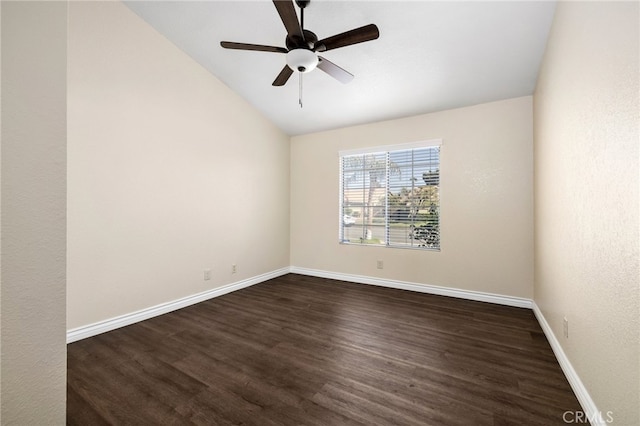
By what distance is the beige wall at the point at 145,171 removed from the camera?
2.44m

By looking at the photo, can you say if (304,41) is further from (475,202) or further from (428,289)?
(428,289)

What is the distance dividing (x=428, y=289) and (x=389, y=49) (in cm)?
304

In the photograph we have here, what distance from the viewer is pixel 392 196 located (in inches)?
164

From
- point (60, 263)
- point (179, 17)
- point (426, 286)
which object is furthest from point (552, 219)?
point (179, 17)

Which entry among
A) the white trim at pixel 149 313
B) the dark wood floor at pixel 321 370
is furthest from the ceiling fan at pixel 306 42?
the white trim at pixel 149 313

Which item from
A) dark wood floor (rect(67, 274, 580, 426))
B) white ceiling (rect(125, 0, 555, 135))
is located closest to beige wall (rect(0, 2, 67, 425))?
dark wood floor (rect(67, 274, 580, 426))

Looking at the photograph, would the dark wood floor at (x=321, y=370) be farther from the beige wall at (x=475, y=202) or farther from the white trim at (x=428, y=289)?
the beige wall at (x=475, y=202)

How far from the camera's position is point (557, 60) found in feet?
6.88

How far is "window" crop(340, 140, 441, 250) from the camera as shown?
3834mm

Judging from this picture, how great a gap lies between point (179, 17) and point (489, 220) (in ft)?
13.8

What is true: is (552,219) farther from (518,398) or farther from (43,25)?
(43,25)

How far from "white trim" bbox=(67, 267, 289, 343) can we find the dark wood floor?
0.30 ft

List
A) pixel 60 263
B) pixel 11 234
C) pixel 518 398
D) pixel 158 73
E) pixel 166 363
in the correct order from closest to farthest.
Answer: pixel 11 234 → pixel 60 263 → pixel 518 398 → pixel 166 363 → pixel 158 73

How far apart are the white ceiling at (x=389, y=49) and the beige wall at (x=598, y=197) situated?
1.45ft
